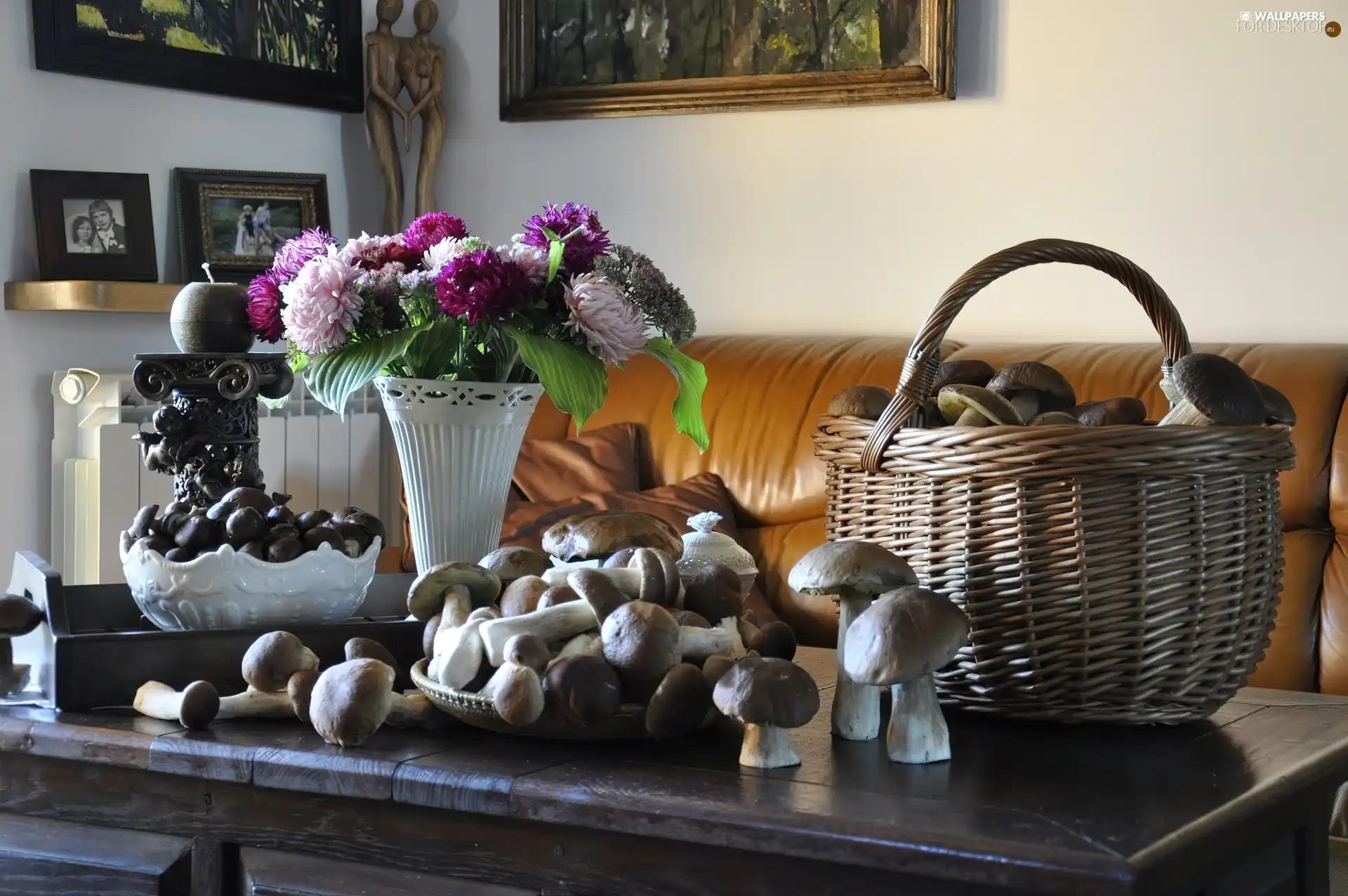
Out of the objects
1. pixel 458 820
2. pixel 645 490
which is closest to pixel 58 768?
pixel 458 820

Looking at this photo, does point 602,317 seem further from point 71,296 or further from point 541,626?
point 71,296

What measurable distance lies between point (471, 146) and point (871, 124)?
104 cm

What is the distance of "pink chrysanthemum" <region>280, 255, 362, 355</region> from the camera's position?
1.28 metres

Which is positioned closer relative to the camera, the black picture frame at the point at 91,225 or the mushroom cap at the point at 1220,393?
the mushroom cap at the point at 1220,393

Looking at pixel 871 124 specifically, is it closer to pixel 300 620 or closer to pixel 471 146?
pixel 471 146

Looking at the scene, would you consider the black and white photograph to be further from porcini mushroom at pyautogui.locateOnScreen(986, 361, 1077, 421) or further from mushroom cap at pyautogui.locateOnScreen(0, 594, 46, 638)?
porcini mushroom at pyautogui.locateOnScreen(986, 361, 1077, 421)

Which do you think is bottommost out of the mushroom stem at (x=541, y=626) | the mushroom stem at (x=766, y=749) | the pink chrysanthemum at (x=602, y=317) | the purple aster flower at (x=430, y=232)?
the mushroom stem at (x=766, y=749)

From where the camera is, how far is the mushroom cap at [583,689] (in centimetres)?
91

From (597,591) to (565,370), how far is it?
0.37 m

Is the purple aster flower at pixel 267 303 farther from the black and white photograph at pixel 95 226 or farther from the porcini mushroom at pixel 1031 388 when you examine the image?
the black and white photograph at pixel 95 226

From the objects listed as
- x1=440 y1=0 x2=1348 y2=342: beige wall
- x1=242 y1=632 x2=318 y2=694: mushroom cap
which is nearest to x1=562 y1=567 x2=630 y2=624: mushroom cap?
x1=242 y1=632 x2=318 y2=694: mushroom cap

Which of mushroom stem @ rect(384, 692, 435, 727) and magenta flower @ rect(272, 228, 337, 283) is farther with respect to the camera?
magenta flower @ rect(272, 228, 337, 283)

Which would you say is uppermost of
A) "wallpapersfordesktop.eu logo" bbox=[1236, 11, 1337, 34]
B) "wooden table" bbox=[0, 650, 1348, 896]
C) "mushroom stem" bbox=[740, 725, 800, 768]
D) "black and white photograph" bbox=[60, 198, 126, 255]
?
"wallpapersfordesktop.eu logo" bbox=[1236, 11, 1337, 34]

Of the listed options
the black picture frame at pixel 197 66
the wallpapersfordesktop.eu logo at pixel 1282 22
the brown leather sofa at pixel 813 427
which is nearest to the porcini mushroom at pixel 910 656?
the brown leather sofa at pixel 813 427
